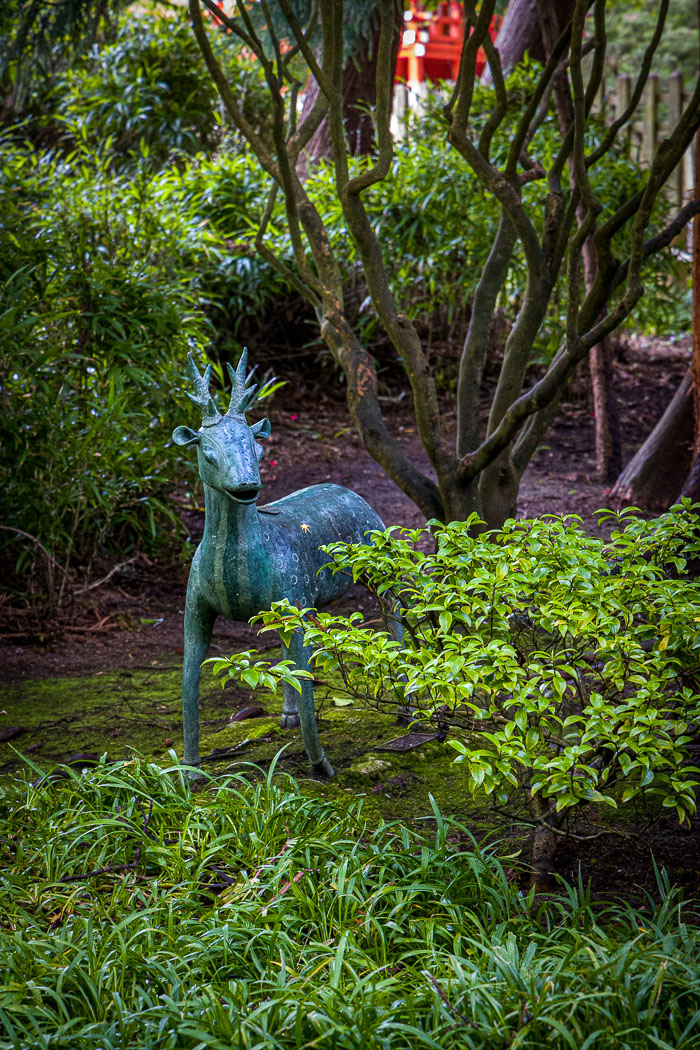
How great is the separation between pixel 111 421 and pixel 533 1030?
3553 mm

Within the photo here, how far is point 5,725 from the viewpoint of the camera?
353 cm

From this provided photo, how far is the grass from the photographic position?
174cm

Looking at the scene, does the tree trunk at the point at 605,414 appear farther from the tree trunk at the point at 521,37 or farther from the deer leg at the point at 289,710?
the deer leg at the point at 289,710

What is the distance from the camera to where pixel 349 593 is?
5273 mm

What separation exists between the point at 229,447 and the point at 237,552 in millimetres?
320

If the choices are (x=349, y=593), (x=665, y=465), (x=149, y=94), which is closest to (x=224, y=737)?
(x=349, y=593)

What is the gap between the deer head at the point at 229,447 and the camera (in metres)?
2.68

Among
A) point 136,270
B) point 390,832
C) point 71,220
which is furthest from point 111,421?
point 390,832

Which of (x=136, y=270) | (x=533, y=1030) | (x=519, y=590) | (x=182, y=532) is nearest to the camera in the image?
(x=533, y=1030)

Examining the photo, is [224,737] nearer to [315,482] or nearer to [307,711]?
[307,711]

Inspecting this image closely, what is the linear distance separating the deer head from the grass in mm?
818

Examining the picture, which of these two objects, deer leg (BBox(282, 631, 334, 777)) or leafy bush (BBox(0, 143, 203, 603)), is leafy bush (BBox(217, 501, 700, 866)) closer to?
deer leg (BBox(282, 631, 334, 777))

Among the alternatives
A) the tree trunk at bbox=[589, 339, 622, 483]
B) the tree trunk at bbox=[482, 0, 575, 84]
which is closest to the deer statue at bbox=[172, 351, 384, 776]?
the tree trunk at bbox=[589, 339, 622, 483]

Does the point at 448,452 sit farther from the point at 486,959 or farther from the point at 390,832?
the point at 486,959
